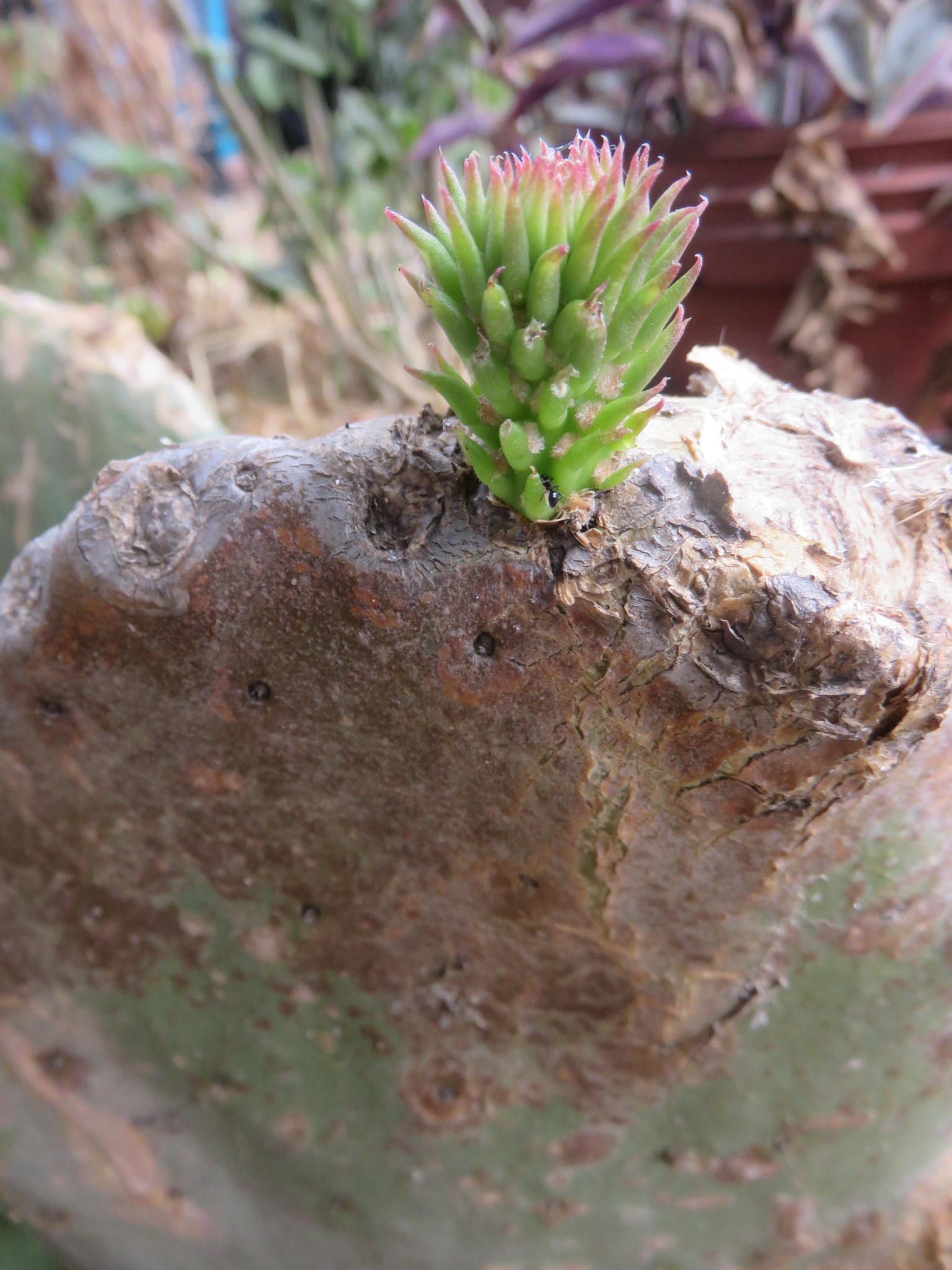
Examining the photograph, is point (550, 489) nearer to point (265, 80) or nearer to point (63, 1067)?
point (63, 1067)

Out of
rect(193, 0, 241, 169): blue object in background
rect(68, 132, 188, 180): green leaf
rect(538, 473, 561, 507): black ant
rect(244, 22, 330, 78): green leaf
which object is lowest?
rect(538, 473, 561, 507): black ant

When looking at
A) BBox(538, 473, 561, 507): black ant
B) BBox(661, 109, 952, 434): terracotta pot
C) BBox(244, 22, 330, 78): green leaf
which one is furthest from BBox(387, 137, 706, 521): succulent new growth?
BBox(244, 22, 330, 78): green leaf

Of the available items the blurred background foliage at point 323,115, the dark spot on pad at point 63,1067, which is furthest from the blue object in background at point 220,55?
the dark spot on pad at point 63,1067

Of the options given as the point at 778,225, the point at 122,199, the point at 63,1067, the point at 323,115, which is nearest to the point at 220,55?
the point at 323,115

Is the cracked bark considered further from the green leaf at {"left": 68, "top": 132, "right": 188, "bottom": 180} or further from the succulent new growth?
the green leaf at {"left": 68, "top": 132, "right": 188, "bottom": 180}

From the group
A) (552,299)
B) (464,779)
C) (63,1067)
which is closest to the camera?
(552,299)

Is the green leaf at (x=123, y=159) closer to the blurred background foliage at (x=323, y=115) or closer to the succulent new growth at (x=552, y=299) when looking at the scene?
the blurred background foliage at (x=323, y=115)

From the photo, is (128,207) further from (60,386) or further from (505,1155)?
(505,1155)
